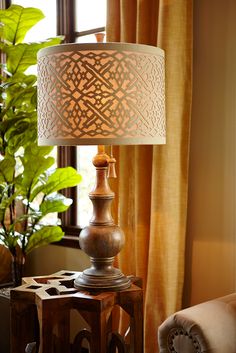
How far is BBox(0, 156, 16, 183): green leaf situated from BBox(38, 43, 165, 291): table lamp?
2.70 feet

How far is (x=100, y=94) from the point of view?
181cm

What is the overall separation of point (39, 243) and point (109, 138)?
1194mm

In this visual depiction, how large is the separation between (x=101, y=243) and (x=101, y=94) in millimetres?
529

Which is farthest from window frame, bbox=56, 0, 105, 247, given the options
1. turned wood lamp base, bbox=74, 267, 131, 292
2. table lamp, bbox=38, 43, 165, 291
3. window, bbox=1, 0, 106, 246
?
table lamp, bbox=38, 43, 165, 291

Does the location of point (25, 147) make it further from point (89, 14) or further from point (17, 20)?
point (89, 14)

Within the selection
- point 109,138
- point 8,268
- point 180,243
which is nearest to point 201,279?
point 180,243

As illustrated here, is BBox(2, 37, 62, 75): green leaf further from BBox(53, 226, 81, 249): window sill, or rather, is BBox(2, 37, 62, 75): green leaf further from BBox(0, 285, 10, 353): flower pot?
BBox(0, 285, 10, 353): flower pot

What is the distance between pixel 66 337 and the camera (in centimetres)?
217

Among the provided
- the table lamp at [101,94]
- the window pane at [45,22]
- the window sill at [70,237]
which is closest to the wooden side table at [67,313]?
the table lamp at [101,94]

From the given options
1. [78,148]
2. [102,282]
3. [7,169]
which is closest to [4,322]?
[7,169]

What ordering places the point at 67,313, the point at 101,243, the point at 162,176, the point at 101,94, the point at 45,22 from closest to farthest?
1. the point at 101,94
2. the point at 101,243
3. the point at 67,313
4. the point at 162,176
5. the point at 45,22

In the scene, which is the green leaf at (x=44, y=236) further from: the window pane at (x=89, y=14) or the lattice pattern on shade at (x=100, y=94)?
the window pane at (x=89, y=14)

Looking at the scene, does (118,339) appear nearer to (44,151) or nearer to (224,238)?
(224,238)

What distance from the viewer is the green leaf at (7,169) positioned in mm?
2729
